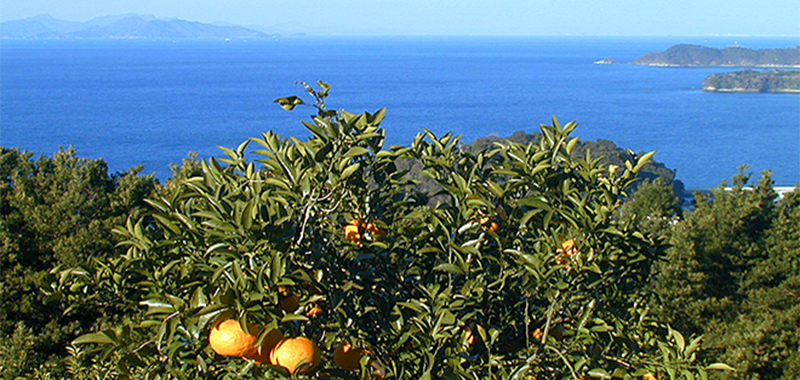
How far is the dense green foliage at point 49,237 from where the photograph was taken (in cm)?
568

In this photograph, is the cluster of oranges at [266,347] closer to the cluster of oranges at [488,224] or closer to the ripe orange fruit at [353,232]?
the ripe orange fruit at [353,232]

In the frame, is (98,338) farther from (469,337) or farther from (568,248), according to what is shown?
(568,248)

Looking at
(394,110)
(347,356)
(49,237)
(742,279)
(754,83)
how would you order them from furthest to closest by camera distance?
1. (754,83)
2. (394,110)
3. (742,279)
4. (49,237)
5. (347,356)

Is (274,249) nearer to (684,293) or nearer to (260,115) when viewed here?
(684,293)

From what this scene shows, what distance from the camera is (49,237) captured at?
275 inches

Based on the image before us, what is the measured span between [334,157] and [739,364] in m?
5.69

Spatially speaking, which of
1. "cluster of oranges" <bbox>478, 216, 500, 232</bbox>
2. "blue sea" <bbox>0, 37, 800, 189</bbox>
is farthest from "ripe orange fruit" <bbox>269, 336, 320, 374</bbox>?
"blue sea" <bbox>0, 37, 800, 189</bbox>

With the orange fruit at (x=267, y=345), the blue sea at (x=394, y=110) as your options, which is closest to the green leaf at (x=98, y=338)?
the orange fruit at (x=267, y=345)

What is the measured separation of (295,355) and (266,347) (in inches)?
3.7

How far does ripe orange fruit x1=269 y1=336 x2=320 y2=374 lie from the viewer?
6.30 feet

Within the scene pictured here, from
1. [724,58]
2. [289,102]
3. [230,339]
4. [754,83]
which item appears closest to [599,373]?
[230,339]

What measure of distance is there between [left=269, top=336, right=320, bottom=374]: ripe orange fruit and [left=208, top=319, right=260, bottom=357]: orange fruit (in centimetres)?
9

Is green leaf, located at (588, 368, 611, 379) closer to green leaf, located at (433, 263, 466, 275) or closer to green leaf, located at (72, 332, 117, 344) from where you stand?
green leaf, located at (433, 263, 466, 275)

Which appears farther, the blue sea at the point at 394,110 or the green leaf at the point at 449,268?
the blue sea at the point at 394,110
